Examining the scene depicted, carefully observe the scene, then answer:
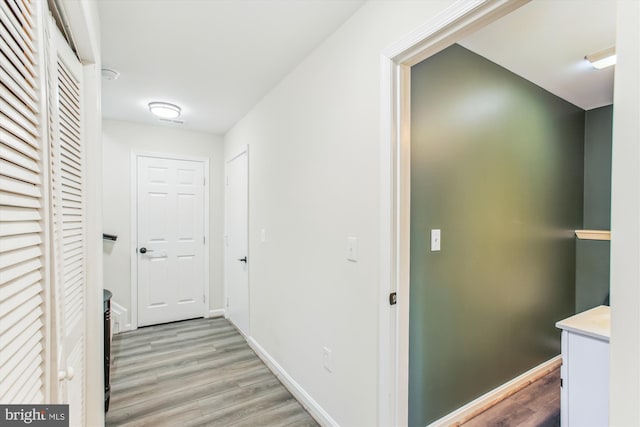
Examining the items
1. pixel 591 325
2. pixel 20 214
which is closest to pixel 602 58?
pixel 591 325

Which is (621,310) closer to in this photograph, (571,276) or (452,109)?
(452,109)

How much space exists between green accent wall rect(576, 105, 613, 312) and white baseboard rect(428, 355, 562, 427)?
76cm

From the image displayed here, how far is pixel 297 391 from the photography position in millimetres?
2188

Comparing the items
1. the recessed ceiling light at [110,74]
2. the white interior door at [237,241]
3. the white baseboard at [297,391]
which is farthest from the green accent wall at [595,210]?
the recessed ceiling light at [110,74]

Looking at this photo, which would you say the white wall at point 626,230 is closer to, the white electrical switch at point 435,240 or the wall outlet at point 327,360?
the white electrical switch at point 435,240

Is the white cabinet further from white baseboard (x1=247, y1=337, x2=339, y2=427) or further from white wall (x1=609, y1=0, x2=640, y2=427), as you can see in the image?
white baseboard (x1=247, y1=337, x2=339, y2=427)

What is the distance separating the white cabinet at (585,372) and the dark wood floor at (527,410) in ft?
1.59

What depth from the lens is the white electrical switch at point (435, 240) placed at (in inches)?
69.7

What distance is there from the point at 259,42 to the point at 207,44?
1.12ft

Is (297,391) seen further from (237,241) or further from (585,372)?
(237,241)

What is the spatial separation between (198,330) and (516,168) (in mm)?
3573

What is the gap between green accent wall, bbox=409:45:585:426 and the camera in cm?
173

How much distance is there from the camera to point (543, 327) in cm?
254

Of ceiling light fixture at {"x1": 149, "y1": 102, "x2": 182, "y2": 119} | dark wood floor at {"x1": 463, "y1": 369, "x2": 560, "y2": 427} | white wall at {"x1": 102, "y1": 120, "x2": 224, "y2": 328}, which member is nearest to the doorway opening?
dark wood floor at {"x1": 463, "y1": 369, "x2": 560, "y2": 427}
